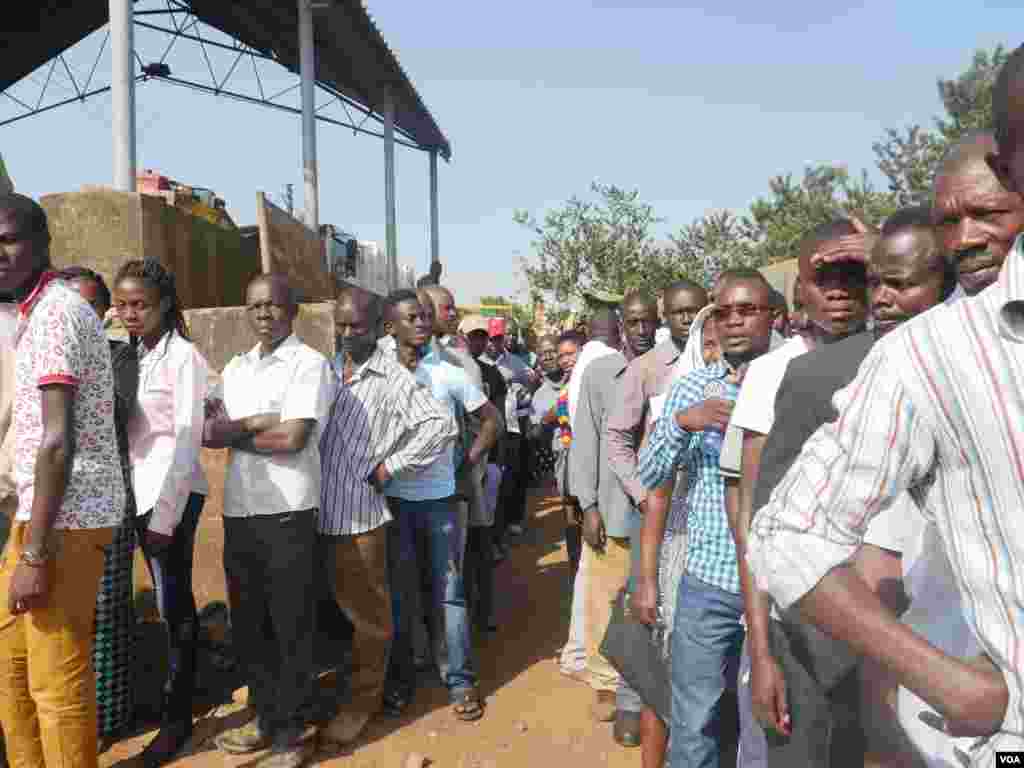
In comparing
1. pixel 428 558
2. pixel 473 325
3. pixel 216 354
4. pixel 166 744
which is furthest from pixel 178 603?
pixel 473 325

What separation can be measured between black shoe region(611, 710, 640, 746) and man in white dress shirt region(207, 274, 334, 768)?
1.44 m

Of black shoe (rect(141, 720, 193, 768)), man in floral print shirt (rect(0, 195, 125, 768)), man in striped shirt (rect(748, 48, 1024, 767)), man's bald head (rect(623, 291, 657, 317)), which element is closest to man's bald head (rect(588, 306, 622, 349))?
man's bald head (rect(623, 291, 657, 317))

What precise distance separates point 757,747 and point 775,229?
25830 mm

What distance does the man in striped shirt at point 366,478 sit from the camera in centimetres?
377

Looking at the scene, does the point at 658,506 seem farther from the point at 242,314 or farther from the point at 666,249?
the point at 666,249

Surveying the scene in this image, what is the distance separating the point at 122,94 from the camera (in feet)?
19.8

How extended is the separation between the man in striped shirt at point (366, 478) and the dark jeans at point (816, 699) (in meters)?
2.19

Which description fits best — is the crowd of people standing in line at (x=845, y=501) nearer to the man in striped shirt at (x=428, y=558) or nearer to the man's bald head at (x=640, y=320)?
the man in striped shirt at (x=428, y=558)

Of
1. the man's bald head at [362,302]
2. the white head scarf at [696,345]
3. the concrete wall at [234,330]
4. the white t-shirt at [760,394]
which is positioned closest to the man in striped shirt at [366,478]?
the man's bald head at [362,302]

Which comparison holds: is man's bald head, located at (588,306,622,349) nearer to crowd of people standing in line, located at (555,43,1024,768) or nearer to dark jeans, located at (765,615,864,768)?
crowd of people standing in line, located at (555,43,1024,768)

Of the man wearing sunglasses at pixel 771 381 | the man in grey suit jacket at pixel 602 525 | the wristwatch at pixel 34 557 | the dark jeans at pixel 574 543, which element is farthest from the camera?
the dark jeans at pixel 574 543

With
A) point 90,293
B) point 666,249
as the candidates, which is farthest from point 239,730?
point 666,249

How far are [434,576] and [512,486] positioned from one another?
3538 millimetres

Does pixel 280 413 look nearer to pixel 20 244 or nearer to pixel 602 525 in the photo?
pixel 20 244
